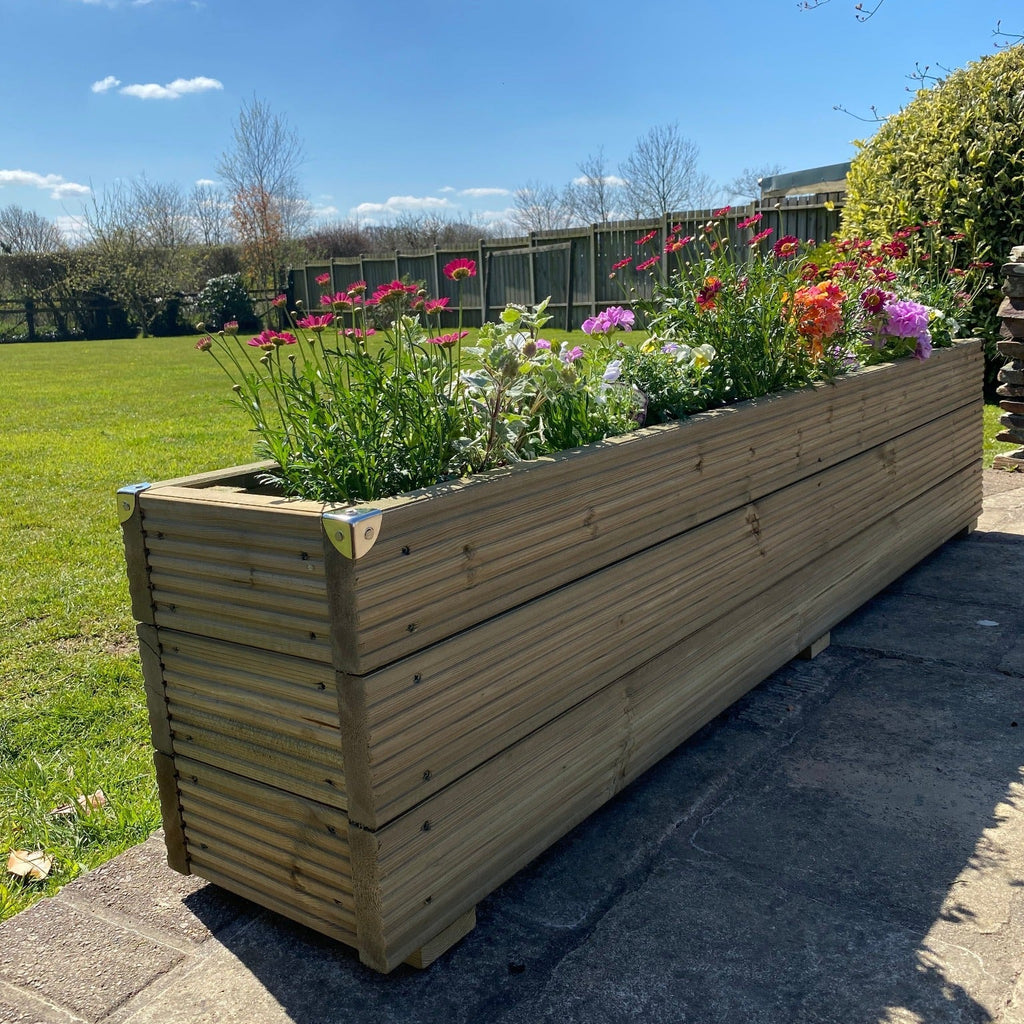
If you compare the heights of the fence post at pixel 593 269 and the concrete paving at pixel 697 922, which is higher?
the fence post at pixel 593 269

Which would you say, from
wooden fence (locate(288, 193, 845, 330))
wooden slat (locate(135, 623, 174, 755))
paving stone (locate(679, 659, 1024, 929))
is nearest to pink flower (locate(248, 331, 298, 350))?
wooden slat (locate(135, 623, 174, 755))

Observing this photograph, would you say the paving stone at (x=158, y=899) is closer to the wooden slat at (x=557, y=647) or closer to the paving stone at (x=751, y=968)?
the wooden slat at (x=557, y=647)

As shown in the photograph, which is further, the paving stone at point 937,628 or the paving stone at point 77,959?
the paving stone at point 937,628

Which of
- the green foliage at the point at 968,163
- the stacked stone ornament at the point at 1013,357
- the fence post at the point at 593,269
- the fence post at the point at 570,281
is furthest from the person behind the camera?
the fence post at the point at 570,281

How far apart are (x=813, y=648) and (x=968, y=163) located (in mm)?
5613

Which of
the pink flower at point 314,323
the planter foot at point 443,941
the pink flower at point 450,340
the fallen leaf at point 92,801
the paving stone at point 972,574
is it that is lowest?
the paving stone at point 972,574

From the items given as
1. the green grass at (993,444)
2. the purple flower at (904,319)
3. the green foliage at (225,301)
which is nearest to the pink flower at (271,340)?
the purple flower at (904,319)

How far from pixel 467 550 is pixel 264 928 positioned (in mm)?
937

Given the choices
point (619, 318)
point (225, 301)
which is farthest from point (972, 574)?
point (225, 301)

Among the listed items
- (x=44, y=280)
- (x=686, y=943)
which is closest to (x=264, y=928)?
(x=686, y=943)

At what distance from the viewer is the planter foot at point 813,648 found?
133 inches

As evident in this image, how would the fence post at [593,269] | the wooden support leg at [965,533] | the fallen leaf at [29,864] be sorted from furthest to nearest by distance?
the fence post at [593,269]
the wooden support leg at [965,533]
the fallen leaf at [29,864]

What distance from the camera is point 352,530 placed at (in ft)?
5.27

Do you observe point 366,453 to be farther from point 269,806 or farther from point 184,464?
point 184,464
